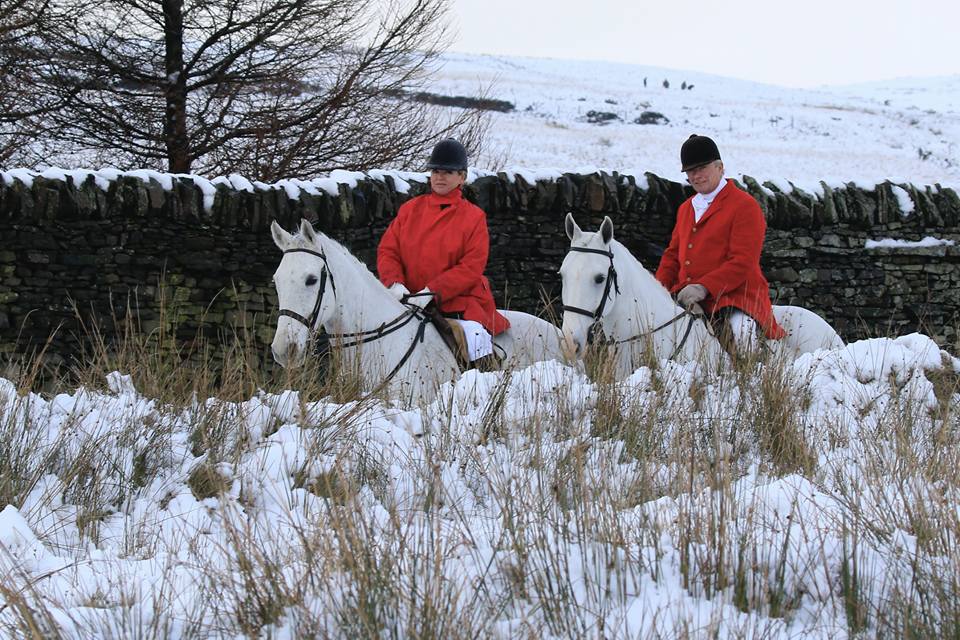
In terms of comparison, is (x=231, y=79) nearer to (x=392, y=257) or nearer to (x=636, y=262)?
(x=392, y=257)

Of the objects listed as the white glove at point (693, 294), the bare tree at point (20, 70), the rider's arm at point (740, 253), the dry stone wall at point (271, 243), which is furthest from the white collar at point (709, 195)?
the bare tree at point (20, 70)

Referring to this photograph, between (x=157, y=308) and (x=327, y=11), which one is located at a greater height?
(x=327, y=11)

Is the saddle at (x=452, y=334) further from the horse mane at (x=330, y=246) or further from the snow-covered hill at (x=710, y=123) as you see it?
the snow-covered hill at (x=710, y=123)

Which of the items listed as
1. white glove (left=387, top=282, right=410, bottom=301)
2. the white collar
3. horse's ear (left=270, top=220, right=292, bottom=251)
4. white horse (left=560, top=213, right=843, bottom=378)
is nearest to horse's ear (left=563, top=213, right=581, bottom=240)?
white horse (left=560, top=213, right=843, bottom=378)

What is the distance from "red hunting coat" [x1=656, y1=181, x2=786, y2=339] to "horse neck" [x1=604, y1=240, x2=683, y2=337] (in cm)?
40

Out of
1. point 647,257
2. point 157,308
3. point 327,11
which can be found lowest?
point 157,308

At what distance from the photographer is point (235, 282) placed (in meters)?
8.05

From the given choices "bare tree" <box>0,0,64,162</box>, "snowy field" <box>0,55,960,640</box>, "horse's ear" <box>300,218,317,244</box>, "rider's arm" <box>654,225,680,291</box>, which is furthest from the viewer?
"bare tree" <box>0,0,64,162</box>

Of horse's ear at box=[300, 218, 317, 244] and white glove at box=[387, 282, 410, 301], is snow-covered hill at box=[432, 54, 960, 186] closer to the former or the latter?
white glove at box=[387, 282, 410, 301]

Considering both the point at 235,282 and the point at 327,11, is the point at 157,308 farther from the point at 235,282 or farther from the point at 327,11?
the point at 327,11

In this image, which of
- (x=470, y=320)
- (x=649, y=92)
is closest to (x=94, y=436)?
(x=470, y=320)

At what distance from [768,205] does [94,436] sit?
6.70 metres

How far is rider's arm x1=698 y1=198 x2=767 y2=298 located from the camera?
19.0ft

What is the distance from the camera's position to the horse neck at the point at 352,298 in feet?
17.0
